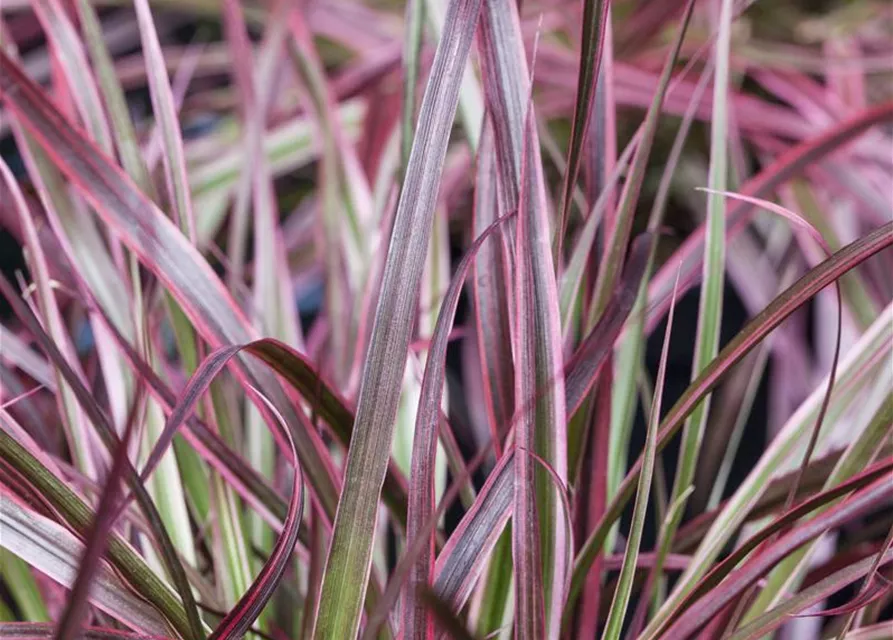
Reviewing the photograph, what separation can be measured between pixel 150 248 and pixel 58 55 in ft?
0.53

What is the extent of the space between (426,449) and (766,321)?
112mm

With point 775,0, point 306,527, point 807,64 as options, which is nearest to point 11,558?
point 306,527

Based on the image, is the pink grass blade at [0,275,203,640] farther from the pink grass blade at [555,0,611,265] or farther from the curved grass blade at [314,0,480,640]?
the pink grass blade at [555,0,611,265]

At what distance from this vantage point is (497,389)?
1.10 feet

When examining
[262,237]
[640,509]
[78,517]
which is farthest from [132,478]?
[262,237]

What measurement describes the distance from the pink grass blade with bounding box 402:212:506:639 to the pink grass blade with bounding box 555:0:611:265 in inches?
1.6

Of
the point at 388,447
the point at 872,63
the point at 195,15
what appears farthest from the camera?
the point at 195,15

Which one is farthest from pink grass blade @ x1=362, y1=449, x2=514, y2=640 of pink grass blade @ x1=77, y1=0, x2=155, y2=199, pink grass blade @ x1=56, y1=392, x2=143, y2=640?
pink grass blade @ x1=77, y1=0, x2=155, y2=199

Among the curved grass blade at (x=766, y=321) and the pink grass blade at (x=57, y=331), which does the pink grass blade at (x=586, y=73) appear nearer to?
the curved grass blade at (x=766, y=321)

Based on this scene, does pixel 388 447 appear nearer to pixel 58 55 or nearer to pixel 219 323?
pixel 219 323

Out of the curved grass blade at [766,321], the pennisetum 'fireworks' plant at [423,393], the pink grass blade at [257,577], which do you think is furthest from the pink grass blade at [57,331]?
the curved grass blade at [766,321]

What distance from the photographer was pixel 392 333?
250 mm

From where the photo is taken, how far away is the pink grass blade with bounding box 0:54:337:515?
0.32 metres

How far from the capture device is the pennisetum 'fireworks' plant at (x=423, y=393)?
251mm
